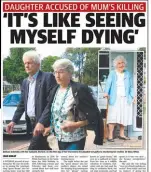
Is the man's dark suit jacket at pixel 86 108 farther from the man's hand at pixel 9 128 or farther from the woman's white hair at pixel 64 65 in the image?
the man's hand at pixel 9 128

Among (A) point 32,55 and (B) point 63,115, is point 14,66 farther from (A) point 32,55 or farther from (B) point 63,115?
(B) point 63,115

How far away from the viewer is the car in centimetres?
329

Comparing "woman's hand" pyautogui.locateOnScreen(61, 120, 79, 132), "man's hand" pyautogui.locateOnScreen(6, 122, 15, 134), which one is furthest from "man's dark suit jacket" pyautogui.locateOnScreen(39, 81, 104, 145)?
"man's hand" pyautogui.locateOnScreen(6, 122, 15, 134)

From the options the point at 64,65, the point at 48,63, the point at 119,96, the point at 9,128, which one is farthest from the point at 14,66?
the point at 119,96

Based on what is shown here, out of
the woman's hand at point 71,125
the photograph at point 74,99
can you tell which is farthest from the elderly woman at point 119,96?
the woman's hand at point 71,125

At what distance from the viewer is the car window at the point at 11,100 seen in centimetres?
329

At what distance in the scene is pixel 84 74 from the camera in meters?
3.27

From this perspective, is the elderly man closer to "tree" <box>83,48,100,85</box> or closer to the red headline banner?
"tree" <box>83,48,100,85</box>

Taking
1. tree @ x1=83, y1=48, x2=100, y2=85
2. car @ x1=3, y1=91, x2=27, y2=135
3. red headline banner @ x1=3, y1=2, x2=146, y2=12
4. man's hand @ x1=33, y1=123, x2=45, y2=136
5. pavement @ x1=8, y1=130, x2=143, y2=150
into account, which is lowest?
pavement @ x1=8, y1=130, x2=143, y2=150

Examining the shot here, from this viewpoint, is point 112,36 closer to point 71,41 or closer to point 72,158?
point 71,41

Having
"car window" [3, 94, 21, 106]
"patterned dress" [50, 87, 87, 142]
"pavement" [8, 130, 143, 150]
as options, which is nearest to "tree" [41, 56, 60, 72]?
"patterned dress" [50, 87, 87, 142]

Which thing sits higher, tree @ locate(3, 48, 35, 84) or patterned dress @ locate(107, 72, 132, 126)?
tree @ locate(3, 48, 35, 84)

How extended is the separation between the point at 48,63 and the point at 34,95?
0.30 meters

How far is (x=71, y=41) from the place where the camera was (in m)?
3.28
